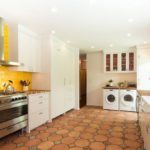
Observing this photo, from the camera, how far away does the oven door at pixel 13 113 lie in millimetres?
2674

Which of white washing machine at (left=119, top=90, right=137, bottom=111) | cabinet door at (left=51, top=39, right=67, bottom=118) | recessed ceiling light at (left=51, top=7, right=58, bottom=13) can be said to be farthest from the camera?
white washing machine at (left=119, top=90, right=137, bottom=111)

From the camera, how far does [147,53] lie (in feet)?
16.7

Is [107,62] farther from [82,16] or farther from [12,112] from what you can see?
[12,112]

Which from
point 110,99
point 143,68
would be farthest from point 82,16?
point 110,99

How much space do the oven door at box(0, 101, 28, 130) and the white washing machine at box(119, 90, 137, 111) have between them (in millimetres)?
3580

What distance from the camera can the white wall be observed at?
6375 millimetres

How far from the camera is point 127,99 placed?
541 cm

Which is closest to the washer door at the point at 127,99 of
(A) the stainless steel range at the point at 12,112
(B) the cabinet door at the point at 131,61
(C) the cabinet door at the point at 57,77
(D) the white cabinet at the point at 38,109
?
(B) the cabinet door at the point at 131,61

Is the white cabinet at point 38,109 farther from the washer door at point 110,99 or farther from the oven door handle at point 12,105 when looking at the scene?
the washer door at point 110,99

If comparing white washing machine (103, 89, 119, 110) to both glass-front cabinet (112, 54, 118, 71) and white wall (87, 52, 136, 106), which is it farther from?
glass-front cabinet (112, 54, 118, 71)

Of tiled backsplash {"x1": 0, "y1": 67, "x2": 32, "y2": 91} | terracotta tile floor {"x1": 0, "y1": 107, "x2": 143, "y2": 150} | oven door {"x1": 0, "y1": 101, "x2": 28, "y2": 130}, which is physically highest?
tiled backsplash {"x1": 0, "y1": 67, "x2": 32, "y2": 91}

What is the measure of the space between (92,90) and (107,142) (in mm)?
3815

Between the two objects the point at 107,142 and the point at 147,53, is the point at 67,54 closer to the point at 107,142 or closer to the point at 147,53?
the point at 147,53

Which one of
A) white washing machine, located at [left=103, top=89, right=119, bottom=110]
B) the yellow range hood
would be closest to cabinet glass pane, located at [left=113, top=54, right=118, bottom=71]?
white washing machine, located at [left=103, top=89, right=119, bottom=110]
